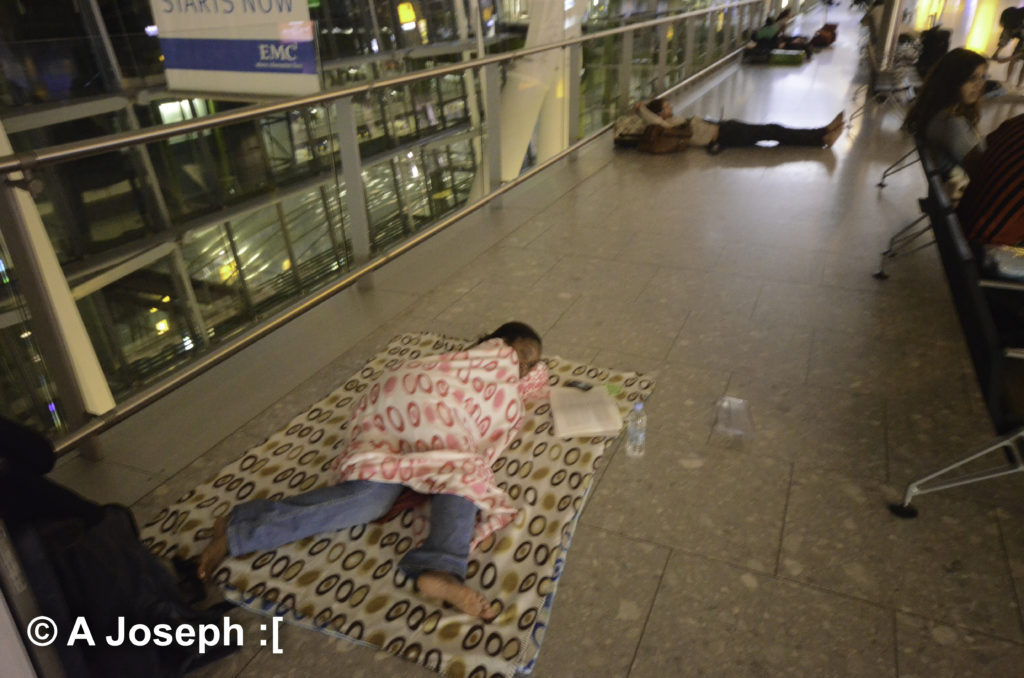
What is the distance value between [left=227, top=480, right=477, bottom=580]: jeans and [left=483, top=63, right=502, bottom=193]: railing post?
9.42 feet

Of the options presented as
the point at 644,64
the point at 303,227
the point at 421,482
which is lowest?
the point at 303,227

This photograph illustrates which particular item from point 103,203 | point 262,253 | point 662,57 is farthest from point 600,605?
point 262,253

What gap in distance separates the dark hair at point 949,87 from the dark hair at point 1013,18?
20.2ft

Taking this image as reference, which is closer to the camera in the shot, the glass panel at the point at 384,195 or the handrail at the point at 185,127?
the handrail at the point at 185,127

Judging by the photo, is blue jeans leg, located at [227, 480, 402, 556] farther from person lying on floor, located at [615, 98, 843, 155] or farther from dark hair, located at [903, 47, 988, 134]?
person lying on floor, located at [615, 98, 843, 155]

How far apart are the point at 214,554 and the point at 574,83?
4.78 meters

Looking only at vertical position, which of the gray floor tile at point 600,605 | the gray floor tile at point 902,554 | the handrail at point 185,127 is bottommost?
the gray floor tile at point 902,554

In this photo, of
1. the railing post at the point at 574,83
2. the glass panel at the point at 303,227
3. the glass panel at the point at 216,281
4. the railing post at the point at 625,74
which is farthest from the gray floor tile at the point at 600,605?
the glass panel at the point at 216,281

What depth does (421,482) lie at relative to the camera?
1690mm

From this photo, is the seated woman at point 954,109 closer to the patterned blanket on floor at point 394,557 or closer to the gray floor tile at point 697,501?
the gray floor tile at point 697,501

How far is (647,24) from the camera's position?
655cm

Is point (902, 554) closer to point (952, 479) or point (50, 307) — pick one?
point (952, 479)

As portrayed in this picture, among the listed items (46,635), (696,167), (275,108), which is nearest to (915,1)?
(696,167)

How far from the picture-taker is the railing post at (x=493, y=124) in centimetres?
402
